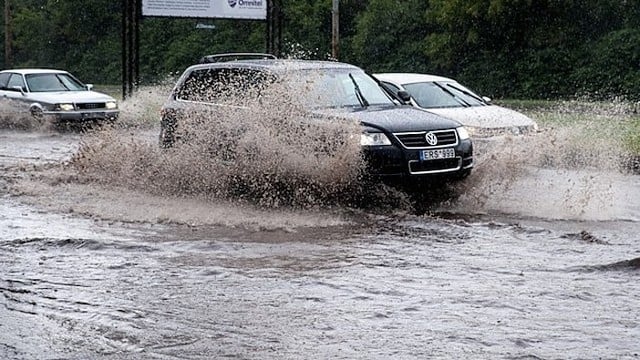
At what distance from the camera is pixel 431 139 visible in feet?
38.4

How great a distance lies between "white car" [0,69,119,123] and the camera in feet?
79.4

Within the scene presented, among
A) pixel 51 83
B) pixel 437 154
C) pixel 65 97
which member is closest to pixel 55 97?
pixel 65 97

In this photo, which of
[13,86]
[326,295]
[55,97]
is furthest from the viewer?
[13,86]

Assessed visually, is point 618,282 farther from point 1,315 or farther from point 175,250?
point 1,315

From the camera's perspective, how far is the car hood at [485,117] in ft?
51.0

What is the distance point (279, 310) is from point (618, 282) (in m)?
2.71

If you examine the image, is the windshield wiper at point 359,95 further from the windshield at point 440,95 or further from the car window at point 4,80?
the car window at point 4,80

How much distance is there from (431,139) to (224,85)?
9.93 feet

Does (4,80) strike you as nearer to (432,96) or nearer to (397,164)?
(432,96)

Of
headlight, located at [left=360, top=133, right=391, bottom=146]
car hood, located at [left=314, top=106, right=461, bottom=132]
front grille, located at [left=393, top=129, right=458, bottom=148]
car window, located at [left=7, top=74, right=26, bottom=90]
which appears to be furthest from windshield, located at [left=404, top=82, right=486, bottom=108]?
car window, located at [left=7, top=74, right=26, bottom=90]

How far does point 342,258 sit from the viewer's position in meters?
8.98

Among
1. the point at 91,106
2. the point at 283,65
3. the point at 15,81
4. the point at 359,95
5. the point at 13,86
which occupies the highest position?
the point at 283,65

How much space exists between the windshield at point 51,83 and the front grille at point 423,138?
15.8m

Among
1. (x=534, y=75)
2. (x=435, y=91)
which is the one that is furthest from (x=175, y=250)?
(x=534, y=75)
